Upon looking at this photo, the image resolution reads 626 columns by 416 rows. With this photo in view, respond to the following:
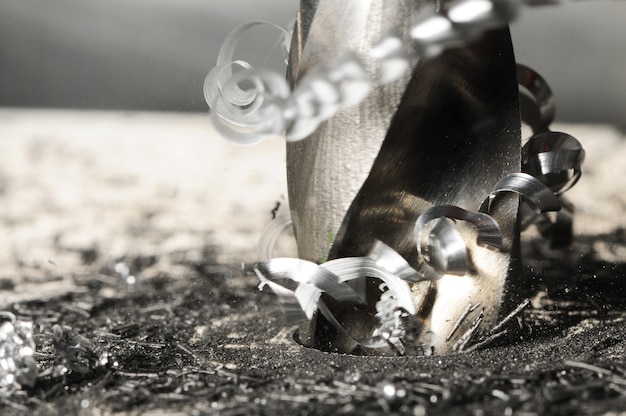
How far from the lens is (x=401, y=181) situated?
2.77 feet

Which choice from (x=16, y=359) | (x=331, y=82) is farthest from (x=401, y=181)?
(x=16, y=359)

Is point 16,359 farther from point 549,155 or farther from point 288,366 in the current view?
point 549,155

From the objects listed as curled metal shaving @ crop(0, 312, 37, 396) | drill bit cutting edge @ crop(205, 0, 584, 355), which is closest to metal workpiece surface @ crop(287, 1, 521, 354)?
drill bit cutting edge @ crop(205, 0, 584, 355)

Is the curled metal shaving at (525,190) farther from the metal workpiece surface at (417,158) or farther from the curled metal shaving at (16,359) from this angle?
the curled metal shaving at (16,359)

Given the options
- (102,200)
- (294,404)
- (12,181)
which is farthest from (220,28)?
(294,404)

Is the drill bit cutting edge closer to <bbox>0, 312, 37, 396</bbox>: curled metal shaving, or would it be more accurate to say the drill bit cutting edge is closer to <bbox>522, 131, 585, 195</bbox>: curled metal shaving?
<bbox>522, 131, 585, 195</bbox>: curled metal shaving

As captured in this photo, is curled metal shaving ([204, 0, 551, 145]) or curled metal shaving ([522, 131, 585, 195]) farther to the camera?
curled metal shaving ([522, 131, 585, 195])

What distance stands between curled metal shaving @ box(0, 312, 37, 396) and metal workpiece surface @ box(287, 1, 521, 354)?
12.2 inches

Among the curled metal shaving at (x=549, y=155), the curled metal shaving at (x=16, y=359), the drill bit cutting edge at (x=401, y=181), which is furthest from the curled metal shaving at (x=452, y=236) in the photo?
the curled metal shaving at (x=16, y=359)

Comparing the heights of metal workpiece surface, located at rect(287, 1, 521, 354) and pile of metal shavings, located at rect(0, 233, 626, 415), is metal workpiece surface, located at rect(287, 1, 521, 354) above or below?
above

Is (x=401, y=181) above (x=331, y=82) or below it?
below

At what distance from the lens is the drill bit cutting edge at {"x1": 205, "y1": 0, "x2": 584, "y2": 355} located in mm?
810

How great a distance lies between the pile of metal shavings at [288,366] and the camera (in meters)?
0.67

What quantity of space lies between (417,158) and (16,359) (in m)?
0.45
